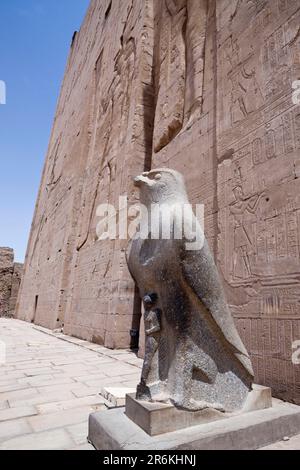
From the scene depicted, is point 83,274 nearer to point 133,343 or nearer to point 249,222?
point 133,343

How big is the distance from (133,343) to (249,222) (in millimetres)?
3550

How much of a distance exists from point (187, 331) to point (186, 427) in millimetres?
489

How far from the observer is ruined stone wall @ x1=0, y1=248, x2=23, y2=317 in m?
18.9

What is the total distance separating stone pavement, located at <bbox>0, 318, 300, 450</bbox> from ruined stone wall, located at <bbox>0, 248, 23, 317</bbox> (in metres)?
14.3

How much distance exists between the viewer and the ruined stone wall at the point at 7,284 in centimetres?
1891

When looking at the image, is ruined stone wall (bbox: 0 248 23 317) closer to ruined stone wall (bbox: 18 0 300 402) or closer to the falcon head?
ruined stone wall (bbox: 18 0 300 402)

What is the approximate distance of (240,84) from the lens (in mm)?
4207

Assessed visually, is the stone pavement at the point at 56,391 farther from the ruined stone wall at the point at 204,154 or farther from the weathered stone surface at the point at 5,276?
the weathered stone surface at the point at 5,276

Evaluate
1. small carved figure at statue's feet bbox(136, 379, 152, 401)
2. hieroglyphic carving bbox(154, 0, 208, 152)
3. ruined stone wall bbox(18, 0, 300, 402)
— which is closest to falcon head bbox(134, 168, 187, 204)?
small carved figure at statue's feet bbox(136, 379, 152, 401)

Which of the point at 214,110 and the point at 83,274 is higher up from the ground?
the point at 214,110

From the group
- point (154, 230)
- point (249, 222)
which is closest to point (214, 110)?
point (249, 222)
